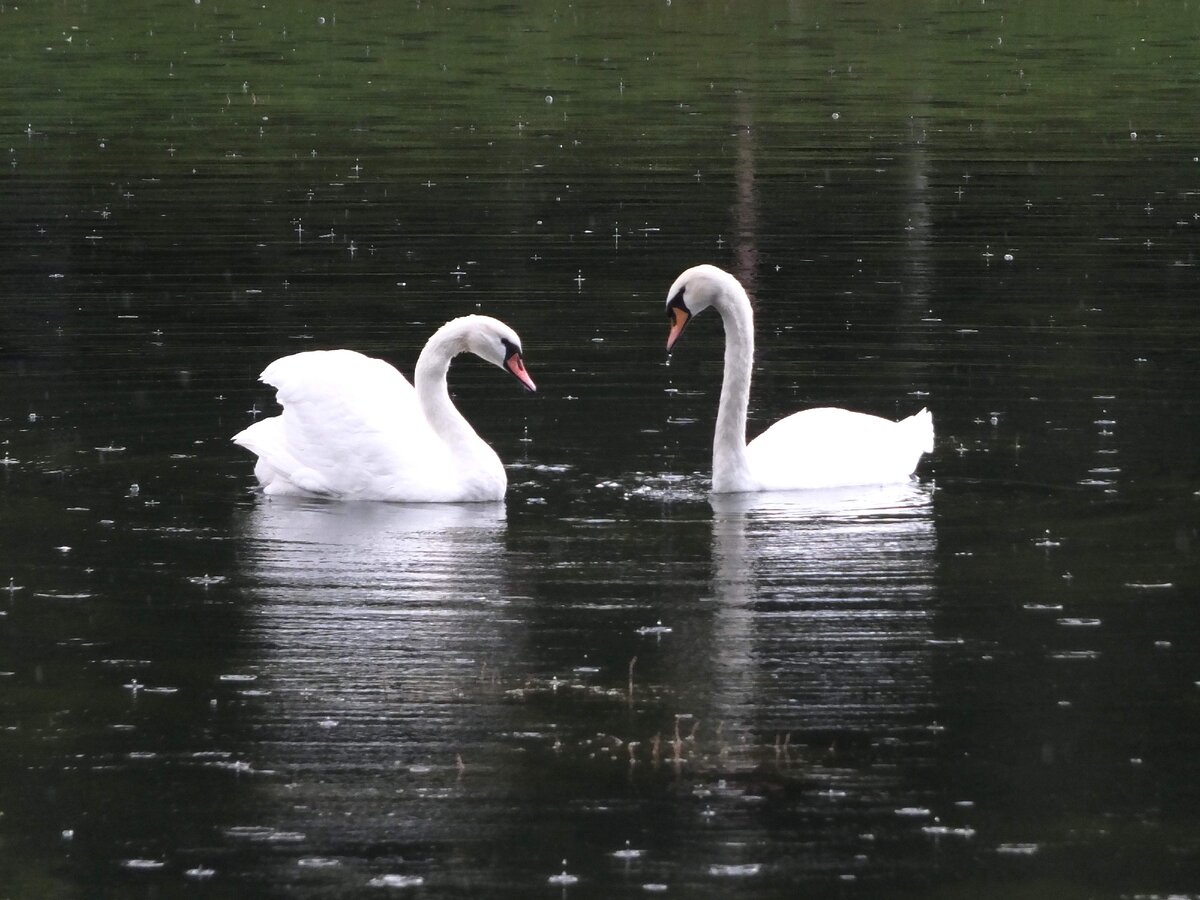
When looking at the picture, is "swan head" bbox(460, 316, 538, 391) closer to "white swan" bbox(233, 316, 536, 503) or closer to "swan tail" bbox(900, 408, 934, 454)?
"white swan" bbox(233, 316, 536, 503)

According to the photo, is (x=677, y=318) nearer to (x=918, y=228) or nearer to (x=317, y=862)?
(x=317, y=862)

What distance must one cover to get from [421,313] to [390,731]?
10.1m

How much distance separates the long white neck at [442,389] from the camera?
12.7 meters

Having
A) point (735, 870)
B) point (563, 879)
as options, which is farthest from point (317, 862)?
point (735, 870)

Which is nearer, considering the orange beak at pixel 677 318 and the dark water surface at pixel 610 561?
the dark water surface at pixel 610 561

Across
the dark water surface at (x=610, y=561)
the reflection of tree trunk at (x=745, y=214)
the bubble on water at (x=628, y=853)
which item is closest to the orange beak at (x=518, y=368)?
the dark water surface at (x=610, y=561)

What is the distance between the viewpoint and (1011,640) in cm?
983

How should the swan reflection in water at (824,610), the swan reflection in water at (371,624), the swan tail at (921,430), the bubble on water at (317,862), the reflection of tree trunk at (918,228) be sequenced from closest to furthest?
1. the bubble on water at (317,862)
2. the swan reflection in water at (371,624)
3. the swan reflection in water at (824,610)
4. the swan tail at (921,430)
5. the reflection of tree trunk at (918,228)

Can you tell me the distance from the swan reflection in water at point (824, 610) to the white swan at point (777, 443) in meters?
0.10

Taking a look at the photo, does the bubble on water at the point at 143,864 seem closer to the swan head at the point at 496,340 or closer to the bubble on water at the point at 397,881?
the bubble on water at the point at 397,881

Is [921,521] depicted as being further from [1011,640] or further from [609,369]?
[609,369]

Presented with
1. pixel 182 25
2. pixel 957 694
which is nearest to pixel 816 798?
pixel 957 694

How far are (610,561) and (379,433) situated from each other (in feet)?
6.78

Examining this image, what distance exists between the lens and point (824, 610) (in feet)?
33.3
